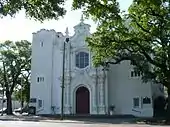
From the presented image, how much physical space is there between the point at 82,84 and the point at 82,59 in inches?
125

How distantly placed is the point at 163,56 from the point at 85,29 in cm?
1396

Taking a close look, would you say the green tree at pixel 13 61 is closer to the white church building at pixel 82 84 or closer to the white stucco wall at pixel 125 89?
the white church building at pixel 82 84

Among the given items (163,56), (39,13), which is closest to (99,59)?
(163,56)

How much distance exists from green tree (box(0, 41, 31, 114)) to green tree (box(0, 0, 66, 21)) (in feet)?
146

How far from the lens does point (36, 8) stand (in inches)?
469

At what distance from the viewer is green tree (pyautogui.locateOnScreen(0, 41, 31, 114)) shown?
55969 mm

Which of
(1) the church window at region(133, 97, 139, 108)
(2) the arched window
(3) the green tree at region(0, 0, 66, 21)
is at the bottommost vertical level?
(1) the church window at region(133, 97, 139, 108)

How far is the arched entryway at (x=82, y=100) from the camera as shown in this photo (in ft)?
134

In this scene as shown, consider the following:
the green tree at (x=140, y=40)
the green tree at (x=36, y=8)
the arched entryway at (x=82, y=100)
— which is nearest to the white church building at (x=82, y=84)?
the arched entryway at (x=82, y=100)

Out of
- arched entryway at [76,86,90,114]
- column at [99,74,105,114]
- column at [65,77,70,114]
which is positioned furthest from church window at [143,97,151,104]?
column at [65,77,70,114]

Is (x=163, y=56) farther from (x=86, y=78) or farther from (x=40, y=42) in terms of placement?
(x=40, y=42)

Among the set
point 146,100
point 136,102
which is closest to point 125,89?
point 136,102

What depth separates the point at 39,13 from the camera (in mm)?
12133

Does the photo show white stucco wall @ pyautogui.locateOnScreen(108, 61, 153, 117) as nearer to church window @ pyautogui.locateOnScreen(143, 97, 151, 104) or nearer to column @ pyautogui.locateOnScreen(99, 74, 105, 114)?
church window @ pyautogui.locateOnScreen(143, 97, 151, 104)
